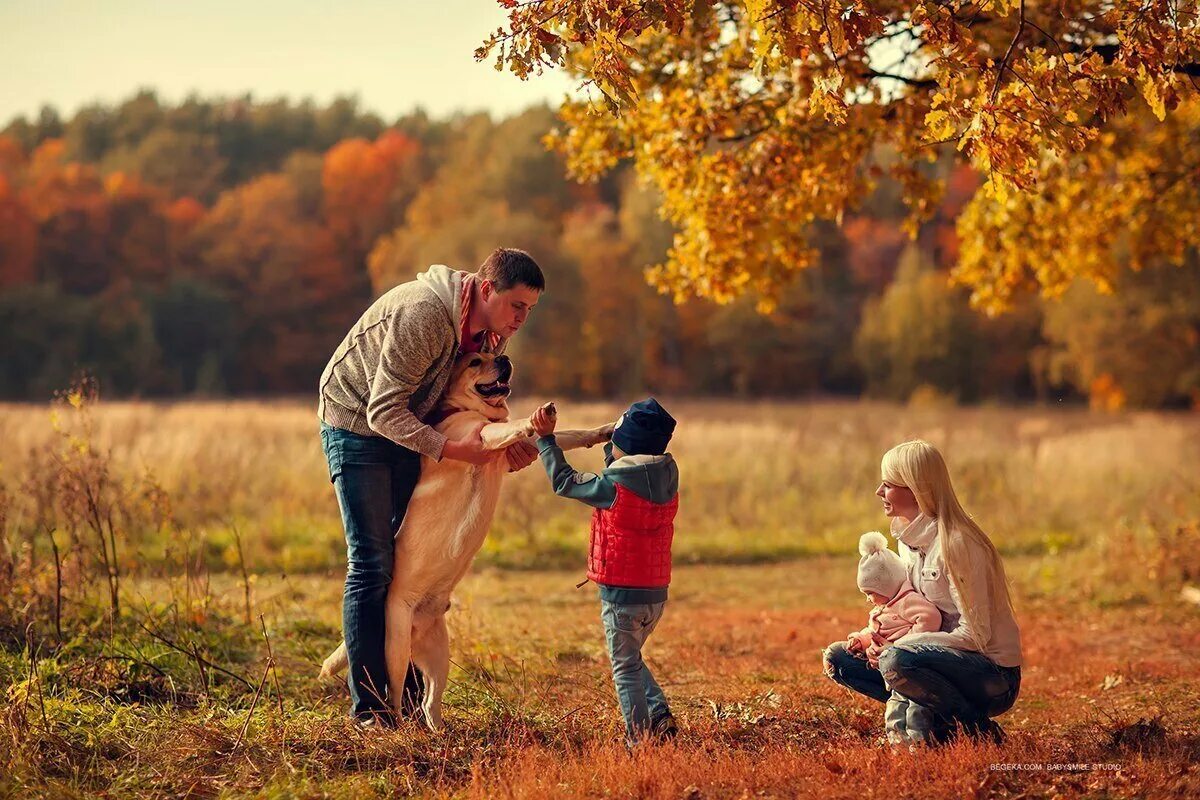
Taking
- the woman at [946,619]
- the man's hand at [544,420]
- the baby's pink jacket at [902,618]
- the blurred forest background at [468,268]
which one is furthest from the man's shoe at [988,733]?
the blurred forest background at [468,268]

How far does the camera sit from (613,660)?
209 inches

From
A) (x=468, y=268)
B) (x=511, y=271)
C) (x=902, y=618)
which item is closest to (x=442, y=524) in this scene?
(x=511, y=271)

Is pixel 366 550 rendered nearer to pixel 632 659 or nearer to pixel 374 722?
pixel 374 722

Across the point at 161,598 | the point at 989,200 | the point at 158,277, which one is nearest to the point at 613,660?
the point at 161,598

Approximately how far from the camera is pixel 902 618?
5.25 metres

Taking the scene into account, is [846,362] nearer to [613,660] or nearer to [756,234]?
[756,234]

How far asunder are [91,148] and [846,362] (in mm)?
40123

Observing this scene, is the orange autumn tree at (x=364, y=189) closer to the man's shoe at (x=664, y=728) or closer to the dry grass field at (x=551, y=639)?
the dry grass field at (x=551, y=639)

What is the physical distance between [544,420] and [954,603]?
69.6 inches

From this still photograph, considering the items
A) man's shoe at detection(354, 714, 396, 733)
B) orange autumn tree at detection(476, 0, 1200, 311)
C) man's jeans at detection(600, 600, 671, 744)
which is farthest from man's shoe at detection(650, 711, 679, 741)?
orange autumn tree at detection(476, 0, 1200, 311)

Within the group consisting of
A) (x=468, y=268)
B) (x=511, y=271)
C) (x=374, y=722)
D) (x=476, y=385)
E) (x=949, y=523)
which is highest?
(x=468, y=268)

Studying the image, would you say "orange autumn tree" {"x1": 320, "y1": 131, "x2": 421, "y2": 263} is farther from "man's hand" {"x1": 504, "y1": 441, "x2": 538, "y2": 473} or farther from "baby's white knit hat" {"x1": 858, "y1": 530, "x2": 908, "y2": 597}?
"baby's white knit hat" {"x1": 858, "y1": 530, "x2": 908, "y2": 597}

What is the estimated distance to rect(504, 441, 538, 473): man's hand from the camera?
5.41 metres

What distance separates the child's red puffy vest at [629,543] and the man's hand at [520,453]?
420 mm
